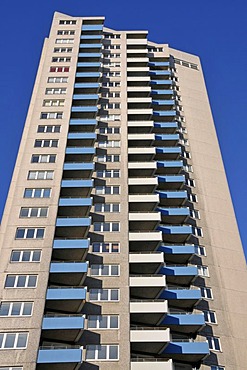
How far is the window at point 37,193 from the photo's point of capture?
141ft

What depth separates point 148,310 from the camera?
36.9m

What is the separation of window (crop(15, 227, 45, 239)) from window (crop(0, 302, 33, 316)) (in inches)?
267

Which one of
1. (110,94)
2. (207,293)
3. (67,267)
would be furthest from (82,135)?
(207,293)

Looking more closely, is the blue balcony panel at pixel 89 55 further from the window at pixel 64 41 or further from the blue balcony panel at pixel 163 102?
the blue balcony panel at pixel 163 102

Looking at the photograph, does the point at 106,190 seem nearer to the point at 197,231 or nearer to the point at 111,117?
the point at 197,231

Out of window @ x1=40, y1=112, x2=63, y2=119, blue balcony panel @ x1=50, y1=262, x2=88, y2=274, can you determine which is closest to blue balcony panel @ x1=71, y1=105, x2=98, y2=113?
window @ x1=40, y1=112, x2=63, y2=119

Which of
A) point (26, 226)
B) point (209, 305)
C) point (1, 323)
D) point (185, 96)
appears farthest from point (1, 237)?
point (185, 96)

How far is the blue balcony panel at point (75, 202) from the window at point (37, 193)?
1495 mm

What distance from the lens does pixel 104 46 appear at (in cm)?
6925

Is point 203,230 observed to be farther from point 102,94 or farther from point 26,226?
point 102,94

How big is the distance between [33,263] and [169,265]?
13875mm

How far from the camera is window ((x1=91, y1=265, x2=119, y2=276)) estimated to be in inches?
1540

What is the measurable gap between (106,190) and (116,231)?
18.9ft

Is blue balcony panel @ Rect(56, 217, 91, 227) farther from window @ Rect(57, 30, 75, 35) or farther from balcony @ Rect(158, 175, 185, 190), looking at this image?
window @ Rect(57, 30, 75, 35)
